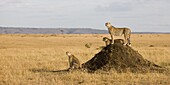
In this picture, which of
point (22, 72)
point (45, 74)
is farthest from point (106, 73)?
point (22, 72)

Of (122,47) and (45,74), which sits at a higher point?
(122,47)

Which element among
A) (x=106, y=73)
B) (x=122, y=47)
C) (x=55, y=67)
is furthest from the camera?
(x=55, y=67)

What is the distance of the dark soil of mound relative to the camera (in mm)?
16922

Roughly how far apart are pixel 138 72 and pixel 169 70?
6.24ft

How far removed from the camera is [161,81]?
13.9 m

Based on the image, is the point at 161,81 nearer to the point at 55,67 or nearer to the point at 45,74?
the point at 45,74

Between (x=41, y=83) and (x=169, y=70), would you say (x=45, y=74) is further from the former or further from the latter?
(x=169, y=70)

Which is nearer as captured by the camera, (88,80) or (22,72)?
(88,80)

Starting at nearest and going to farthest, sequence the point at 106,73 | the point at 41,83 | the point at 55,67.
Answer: the point at 41,83 → the point at 106,73 → the point at 55,67

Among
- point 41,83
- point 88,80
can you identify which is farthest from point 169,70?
point 41,83

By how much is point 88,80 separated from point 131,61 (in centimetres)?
374

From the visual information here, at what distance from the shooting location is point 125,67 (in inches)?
669

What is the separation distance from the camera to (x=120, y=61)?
17156mm

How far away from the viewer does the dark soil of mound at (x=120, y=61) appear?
16922 mm
